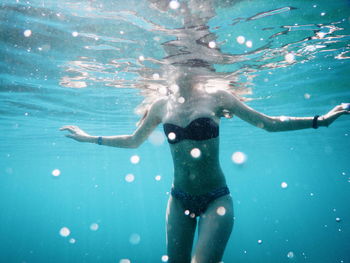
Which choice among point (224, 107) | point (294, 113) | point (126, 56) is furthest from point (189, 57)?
point (294, 113)

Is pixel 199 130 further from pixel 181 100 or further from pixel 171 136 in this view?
pixel 181 100

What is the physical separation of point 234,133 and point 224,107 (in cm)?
2634

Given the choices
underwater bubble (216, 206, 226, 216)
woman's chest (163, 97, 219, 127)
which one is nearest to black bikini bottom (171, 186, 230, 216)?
underwater bubble (216, 206, 226, 216)

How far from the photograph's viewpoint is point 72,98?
54.5 ft

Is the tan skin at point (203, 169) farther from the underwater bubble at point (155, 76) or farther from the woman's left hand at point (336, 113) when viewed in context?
the underwater bubble at point (155, 76)

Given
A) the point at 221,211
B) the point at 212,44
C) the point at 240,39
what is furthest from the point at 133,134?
the point at 240,39

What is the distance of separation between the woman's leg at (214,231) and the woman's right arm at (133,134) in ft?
7.33

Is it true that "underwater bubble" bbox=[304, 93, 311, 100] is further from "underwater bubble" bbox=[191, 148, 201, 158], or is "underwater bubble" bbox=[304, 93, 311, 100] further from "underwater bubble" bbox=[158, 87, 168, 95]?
"underwater bubble" bbox=[191, 148, 201, 158]

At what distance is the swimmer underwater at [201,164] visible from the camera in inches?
159

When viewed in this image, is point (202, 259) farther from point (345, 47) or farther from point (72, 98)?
point (72, 98)

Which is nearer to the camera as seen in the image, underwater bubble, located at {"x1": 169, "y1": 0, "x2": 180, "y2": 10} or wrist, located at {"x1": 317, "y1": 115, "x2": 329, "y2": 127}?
wrist, located at {"x1": 317, "y1": 115, "x2": 329, "y2": 127}

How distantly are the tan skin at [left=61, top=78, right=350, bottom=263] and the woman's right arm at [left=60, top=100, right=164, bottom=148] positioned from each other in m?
0.10

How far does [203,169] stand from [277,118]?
159 cm

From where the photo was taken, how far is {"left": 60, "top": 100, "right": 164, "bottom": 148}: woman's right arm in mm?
5418
